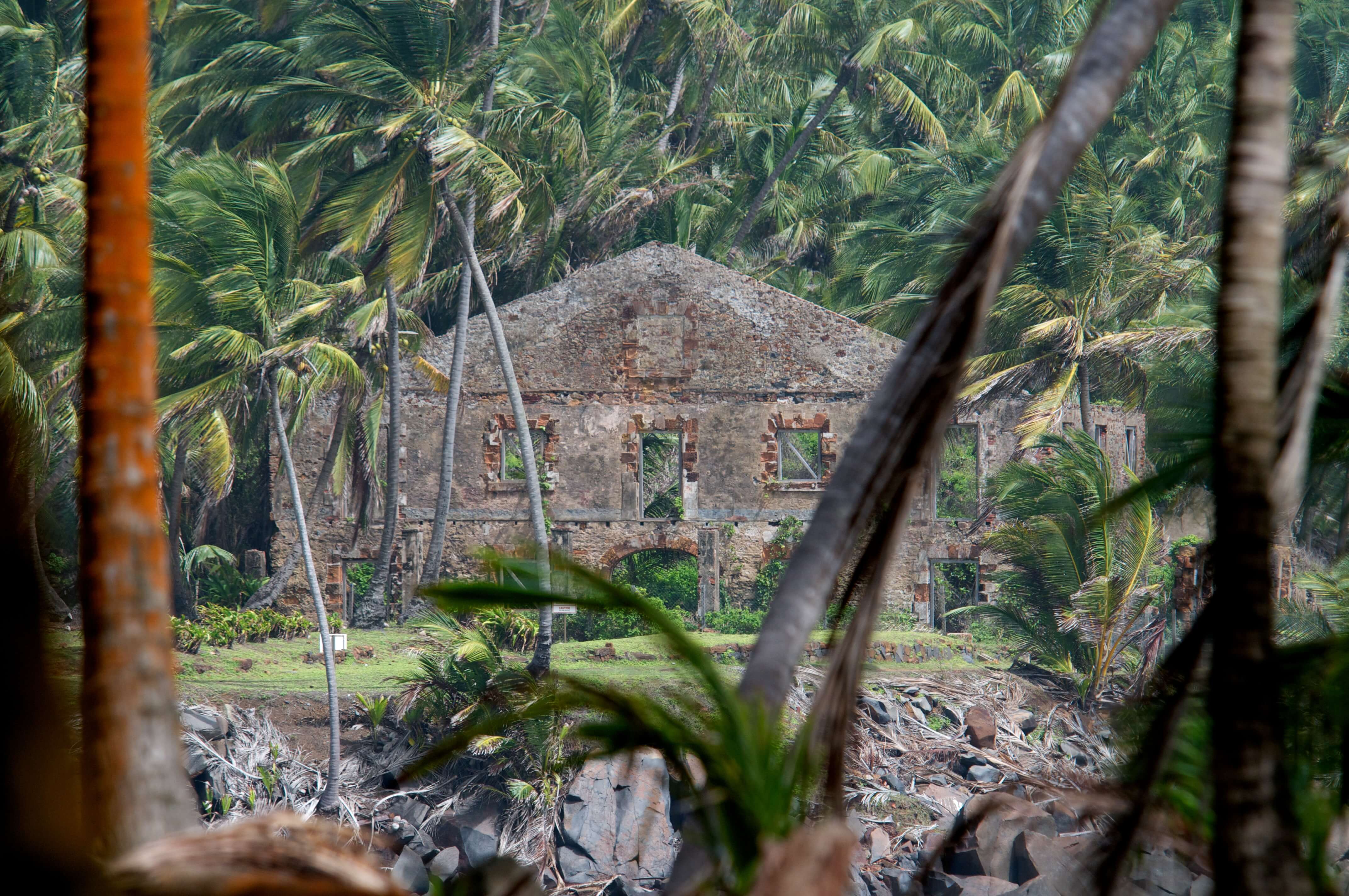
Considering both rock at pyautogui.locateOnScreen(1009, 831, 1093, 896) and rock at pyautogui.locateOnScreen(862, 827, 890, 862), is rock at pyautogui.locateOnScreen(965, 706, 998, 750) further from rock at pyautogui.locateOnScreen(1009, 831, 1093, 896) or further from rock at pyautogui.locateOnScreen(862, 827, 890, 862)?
rock at pyautogui.locateOnScreen(1009, 831, 1093, 896)

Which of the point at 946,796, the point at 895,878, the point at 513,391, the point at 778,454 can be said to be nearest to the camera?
the point at 895,878

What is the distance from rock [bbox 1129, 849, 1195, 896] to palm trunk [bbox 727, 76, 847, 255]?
16744mm

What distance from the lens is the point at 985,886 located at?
10.9 m

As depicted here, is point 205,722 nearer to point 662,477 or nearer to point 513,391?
point 513,391

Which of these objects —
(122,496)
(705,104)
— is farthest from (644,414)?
(122,496)

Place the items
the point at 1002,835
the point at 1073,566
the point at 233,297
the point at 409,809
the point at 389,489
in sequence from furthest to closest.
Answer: the point at 389,489 → the point at 1073,566 → the point at 233,297 → the point at 409,809 → the point at 1002,835

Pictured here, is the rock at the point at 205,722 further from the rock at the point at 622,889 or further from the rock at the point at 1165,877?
the rock at the point at 1165,877

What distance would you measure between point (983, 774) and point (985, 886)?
119 inches

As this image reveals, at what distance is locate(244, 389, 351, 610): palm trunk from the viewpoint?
749 inches

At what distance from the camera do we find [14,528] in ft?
7.61

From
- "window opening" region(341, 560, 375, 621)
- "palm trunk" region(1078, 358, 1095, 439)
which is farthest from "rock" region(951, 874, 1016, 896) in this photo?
"window opening" region(341, 560, 375, 621)

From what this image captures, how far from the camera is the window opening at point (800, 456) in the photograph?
19516 mm

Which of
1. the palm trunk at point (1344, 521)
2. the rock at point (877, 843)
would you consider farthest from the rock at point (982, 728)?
the palm trunk at point (1344, 521)

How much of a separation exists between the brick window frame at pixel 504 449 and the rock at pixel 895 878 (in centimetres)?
951
